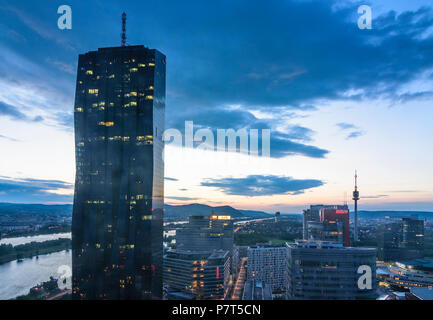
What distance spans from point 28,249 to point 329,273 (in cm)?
5498

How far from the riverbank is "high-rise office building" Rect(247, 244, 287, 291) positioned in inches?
1579

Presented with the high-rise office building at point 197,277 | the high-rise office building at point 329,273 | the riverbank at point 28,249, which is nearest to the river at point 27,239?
the riverbank at point 28,249

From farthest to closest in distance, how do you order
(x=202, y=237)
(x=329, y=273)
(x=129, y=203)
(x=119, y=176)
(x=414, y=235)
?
1. (x=414, y=235)
2. (x=202, y=237)
3. (x=119, y=176)
4. (x=129, y=203)
5. (x=329, y=273)

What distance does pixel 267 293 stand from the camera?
35.4 m

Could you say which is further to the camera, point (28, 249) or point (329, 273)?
point (28, 249)

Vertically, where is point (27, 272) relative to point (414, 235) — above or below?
below

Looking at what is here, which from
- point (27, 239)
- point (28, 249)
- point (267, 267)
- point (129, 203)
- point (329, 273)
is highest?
point (129, 203)

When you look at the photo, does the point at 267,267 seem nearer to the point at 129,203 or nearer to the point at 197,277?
the point at 197,277

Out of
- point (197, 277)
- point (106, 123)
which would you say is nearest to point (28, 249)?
point (197, 277)

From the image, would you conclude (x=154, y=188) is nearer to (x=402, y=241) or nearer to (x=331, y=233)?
(x=331, y=233)

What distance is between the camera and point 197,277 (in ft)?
123

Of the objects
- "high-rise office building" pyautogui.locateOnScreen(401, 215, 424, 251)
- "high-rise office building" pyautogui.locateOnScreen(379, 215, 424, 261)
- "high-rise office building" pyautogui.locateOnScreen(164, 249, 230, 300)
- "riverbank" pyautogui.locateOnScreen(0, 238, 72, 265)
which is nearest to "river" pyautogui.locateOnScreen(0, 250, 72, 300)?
"riverbank" pyautogui.locateOnScreen(0, 238, 72, 265)

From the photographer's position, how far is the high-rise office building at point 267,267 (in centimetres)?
4625

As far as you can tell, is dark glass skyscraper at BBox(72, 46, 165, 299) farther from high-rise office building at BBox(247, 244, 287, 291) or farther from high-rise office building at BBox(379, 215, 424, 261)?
high-rise office building at BBox(379, 215, 424, 261)
